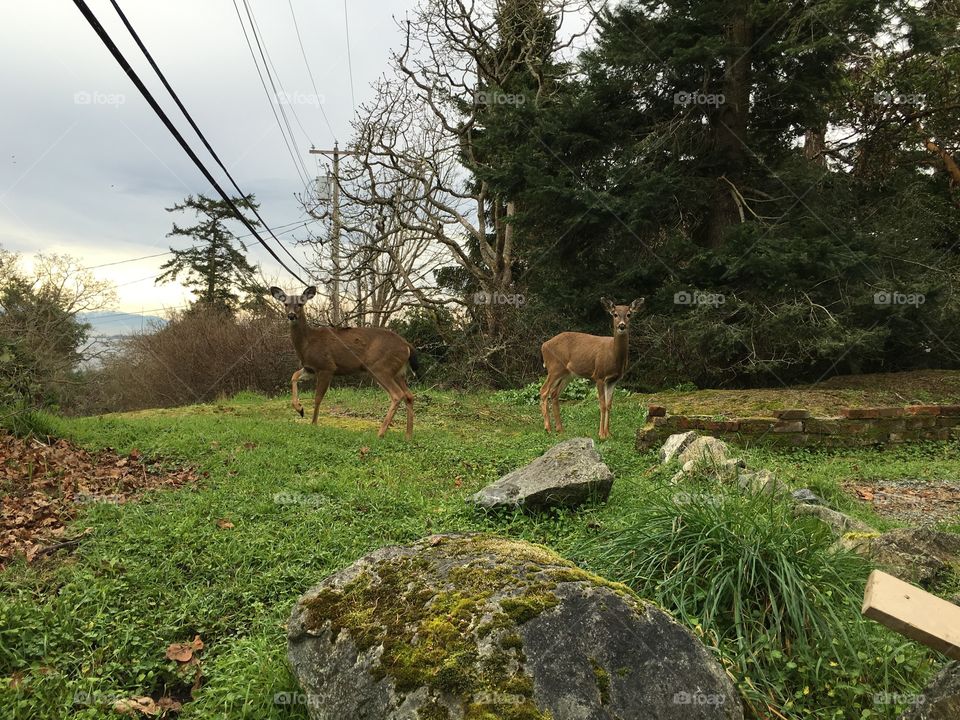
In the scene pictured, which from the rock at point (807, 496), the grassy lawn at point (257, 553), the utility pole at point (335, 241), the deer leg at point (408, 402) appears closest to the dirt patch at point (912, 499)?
the grassy lawn at point (257, 553)

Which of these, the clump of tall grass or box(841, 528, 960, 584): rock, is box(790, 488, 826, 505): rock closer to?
box(841, 528, 960, 584): rock

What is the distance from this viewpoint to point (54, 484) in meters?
6.38

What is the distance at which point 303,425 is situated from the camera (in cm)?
1017

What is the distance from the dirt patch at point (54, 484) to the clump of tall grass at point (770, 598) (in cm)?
436

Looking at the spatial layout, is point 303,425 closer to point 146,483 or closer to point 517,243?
point 146,483

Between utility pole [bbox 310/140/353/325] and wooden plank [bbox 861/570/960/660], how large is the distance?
18701mm

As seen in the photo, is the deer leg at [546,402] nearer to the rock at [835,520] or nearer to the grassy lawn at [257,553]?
the grassy lawn at [257,553]

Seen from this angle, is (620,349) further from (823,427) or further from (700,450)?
(700,450)

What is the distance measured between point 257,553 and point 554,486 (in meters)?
2.39

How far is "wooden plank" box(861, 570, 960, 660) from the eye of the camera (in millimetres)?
Result: 1621

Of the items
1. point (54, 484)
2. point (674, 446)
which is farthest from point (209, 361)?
point (674, 446)

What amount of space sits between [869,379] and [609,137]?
7.79 m

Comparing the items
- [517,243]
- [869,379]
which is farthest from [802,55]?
[517,243]

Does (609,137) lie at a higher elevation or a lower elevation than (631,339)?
higher
